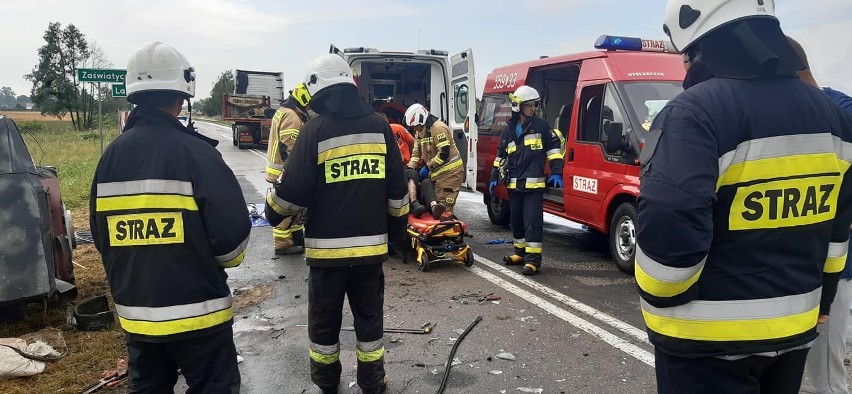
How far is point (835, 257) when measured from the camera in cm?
199

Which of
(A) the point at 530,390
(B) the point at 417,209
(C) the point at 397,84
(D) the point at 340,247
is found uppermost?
(C) the point at 397,84

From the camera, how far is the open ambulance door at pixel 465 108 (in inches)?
320

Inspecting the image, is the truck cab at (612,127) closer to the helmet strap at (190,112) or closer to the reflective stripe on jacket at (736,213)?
the reflective stripe on jacket at (736,213)

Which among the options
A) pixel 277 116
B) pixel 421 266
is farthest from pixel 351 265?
pixel 277 116

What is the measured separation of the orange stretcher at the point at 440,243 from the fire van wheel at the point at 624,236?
62.9 inches

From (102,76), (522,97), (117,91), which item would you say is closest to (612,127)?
(522,97)

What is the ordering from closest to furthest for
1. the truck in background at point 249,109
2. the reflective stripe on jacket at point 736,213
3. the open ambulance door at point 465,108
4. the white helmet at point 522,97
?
1. the reflective stripe on jacket at point 736,213
2. the white helmet at point 522,97
3. the open ambulance door at point 465,108
4. the truck in background at point 249,109

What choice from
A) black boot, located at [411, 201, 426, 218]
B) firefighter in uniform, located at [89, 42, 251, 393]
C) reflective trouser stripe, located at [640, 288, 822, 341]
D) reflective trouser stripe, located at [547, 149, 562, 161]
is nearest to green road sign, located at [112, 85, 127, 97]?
black boot, located at [411, 201, 426, 218]

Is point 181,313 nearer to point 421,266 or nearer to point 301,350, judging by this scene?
point 301,350

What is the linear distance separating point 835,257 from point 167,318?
2.56m

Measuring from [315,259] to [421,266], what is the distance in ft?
10.3

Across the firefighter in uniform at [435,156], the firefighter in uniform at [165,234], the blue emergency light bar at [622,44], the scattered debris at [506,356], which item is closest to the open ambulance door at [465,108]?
the firefighter in uniform at [435,156]

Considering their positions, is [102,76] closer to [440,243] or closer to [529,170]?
[440,243]

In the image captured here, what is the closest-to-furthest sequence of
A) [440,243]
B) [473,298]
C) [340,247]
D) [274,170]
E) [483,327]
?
1. [340,247]
2. [483,327]
3. [473,298]
4. [440,243]
5. [274,170]
